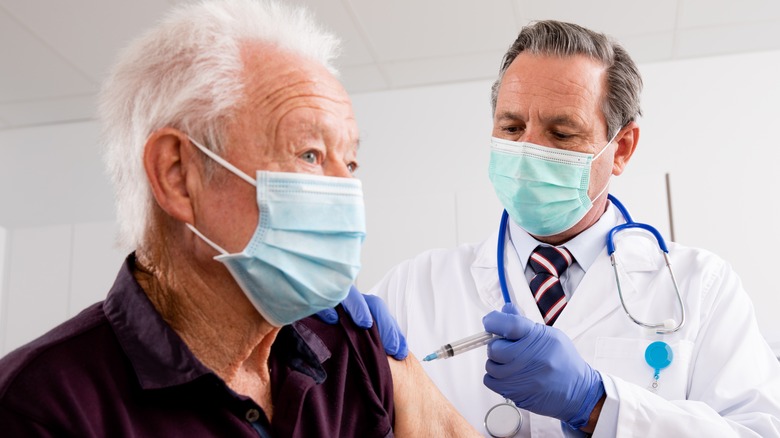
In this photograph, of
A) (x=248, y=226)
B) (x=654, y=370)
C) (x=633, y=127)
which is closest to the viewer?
(x=248, y=226)

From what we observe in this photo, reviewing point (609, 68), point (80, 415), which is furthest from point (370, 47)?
point (80, 415)

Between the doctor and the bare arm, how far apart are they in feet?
0.48

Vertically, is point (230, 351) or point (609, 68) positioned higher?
point (609, 68)

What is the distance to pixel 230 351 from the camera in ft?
3.70

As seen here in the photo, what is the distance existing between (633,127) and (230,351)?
1.19 meters

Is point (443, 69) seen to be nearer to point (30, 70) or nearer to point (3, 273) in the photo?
point (30, 70)

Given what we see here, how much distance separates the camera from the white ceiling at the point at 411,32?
11.1 ft

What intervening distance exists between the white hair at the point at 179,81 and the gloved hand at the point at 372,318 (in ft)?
1.09

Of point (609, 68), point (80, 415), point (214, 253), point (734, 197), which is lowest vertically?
point (80, 415)

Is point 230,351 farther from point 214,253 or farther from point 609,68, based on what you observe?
point 609,68

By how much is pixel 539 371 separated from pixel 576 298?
0.35 meters

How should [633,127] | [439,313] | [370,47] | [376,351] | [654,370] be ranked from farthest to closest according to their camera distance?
[370,47] → [633,127] → [439,313] → [654,370] → [376,351]

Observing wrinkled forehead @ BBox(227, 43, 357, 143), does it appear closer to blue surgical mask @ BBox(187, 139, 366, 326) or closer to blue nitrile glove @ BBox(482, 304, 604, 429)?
blue surgical mask @ BBox(187, 139, 366, 326)

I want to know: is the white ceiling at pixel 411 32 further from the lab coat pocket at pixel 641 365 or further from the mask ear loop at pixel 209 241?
the mask ear loop at pixel 209 241
